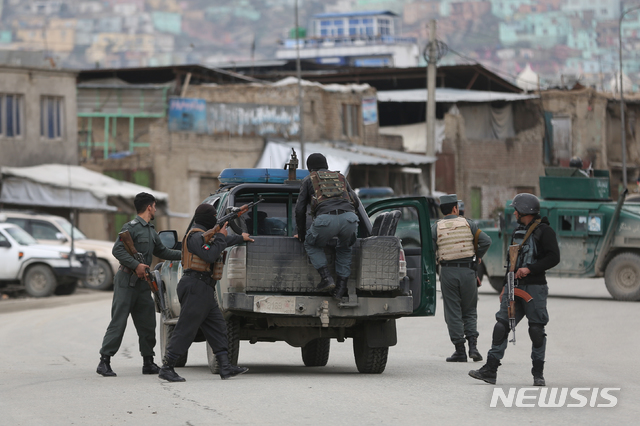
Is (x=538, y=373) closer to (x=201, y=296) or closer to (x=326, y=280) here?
(x=326, y=280)

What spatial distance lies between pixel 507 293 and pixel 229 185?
3.22 metres

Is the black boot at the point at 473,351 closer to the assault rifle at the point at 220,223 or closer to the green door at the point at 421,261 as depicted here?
the green door at the point at 421,261

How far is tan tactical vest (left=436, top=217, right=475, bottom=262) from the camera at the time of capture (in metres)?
12.2

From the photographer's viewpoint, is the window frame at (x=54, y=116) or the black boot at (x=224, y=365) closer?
the black boot at (x=224, y=365)

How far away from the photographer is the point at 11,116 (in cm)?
3634

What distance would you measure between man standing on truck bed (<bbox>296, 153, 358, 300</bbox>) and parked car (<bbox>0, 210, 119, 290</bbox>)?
57.1 ft

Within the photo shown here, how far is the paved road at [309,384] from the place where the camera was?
7.87m

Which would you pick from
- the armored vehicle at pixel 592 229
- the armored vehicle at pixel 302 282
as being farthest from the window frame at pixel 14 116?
the armored vehicle at pixel 302 282

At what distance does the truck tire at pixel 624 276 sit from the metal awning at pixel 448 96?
97.6 feet

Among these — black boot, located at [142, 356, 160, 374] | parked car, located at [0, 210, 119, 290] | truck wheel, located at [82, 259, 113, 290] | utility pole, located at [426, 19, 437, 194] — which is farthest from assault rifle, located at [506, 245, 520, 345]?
utility pole, located at [426, 19, 437, 194]

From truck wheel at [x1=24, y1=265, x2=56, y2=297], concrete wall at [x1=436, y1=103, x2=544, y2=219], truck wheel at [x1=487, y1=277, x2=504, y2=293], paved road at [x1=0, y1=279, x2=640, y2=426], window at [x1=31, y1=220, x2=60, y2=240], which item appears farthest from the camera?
concrete wall at [x1=436, y1=103, x2=544, y2=219]

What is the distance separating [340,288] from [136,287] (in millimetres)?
2057

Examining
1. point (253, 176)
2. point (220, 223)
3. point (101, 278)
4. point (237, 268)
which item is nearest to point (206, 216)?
point (220, 223)

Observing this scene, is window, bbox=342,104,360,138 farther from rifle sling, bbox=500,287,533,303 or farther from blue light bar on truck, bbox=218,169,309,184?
rifle sling, bbox=500,287,533,303
